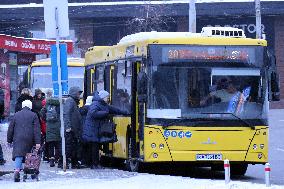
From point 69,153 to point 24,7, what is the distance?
144 feet

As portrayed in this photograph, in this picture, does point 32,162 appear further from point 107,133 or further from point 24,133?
point 107,133

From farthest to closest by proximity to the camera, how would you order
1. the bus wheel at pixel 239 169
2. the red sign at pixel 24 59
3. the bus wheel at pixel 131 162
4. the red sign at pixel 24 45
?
the red sign at pixel 24 59, the red sign at pixel 24 45, the bus wheel at pixel 239 169, the bus wheel at pixel 131 162

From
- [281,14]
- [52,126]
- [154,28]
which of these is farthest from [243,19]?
[52,126]

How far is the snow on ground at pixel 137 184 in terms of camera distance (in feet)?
52.7

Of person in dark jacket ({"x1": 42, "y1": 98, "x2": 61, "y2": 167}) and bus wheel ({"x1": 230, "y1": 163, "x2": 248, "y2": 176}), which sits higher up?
person in dark jacket ({"x1": 42, "y1": 98, "x2": 61, "y2": 167})

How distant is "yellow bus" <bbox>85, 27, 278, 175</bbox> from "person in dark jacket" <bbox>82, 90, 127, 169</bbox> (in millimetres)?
1113

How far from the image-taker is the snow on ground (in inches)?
632

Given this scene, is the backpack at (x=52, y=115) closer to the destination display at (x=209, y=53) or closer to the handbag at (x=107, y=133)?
the handbag at (x=107, y=133)

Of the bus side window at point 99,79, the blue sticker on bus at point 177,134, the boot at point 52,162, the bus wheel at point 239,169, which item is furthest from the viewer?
the bus side window at point 99,79

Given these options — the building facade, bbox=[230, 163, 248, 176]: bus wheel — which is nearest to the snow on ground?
bbox=[230, 163, 248, 176]: bus wheel

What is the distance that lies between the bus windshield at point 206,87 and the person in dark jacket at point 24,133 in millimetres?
2566

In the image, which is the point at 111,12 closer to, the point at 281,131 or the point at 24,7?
the point at 24,7

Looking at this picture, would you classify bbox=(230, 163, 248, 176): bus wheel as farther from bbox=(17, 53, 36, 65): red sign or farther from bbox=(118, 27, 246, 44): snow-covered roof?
bbox=(17, 53, 36, 65): red sign

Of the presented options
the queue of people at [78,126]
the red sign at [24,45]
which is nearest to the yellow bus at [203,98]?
the queue of people at [78,126]
